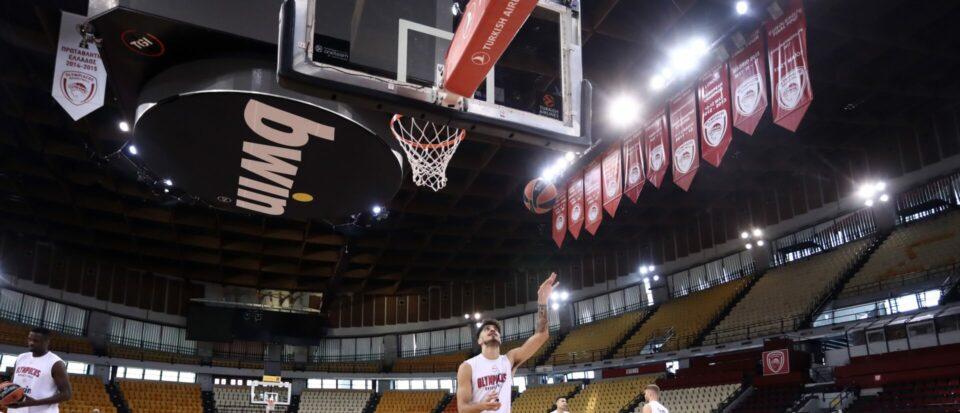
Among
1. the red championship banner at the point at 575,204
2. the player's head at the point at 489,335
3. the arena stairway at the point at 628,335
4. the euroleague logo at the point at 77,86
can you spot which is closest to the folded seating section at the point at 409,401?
the arena stairway at the point at 628,335

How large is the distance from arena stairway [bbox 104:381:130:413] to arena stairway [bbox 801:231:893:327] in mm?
25396

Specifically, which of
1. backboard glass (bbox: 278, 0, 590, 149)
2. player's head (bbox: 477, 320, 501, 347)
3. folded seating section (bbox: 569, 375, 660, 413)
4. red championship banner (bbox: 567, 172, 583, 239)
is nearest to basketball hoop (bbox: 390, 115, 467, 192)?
backboard glass (bbox: 278, 0, 590, 149)

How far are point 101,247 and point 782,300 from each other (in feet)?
85.2

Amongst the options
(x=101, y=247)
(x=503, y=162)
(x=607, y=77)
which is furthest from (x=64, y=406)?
(x=607, y=77)

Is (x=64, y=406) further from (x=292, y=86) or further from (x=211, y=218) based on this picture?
(x=292, y=86)

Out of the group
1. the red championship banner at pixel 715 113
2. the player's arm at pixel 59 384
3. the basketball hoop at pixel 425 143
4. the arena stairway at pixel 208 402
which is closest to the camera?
the player's arm at pixel 59 384

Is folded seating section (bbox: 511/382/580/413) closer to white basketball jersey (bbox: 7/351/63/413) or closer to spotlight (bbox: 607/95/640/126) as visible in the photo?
spotlight (bbox: 607/95/640/126)

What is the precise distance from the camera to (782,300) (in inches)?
838

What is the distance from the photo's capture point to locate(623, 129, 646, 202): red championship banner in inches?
552

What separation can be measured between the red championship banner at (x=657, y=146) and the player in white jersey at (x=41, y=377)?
10.8 meters

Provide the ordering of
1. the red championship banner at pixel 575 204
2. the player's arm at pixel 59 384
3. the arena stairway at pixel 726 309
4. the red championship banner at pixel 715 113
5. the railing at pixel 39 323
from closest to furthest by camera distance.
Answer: the player's arm at pixel 59 384 < the red championship banner at pixel 715 113 < the red championship banner at pixel 575 204 < the arena stairway at pixel 726 309 < the railing at pixel 39 323

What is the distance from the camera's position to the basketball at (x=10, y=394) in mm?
4832

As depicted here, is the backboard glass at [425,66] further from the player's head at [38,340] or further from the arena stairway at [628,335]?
the arena stairway at [628,335]

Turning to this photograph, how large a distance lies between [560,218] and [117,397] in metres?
20.8
